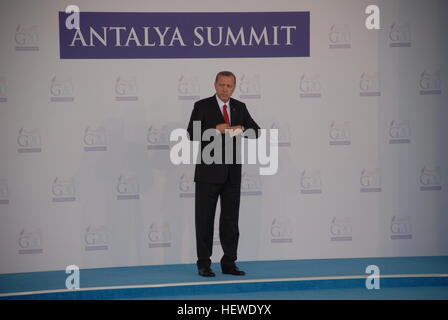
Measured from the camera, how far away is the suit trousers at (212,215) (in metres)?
6.04

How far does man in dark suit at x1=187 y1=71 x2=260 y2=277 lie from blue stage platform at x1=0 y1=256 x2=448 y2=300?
0.23 m

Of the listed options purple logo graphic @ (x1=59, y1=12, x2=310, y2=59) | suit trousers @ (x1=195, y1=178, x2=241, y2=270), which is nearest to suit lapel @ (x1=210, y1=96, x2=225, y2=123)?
suit trousers @ (x1=195, y1=178, x2=241, y2=270)

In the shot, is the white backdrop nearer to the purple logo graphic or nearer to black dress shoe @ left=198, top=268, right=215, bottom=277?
the purple logo graphic

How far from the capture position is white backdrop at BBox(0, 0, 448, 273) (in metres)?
6.54

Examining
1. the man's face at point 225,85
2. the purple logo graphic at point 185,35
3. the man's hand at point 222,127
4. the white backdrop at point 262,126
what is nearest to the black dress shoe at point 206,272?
the white backdrop at point 262,126

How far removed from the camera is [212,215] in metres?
6.09

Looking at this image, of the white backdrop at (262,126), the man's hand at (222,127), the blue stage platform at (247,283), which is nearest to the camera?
the blue stage platform at (247,283)

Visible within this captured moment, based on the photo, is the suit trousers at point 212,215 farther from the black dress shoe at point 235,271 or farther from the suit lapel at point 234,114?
the suit lapel at point 234,114

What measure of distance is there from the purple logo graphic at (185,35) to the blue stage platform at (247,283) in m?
1.95

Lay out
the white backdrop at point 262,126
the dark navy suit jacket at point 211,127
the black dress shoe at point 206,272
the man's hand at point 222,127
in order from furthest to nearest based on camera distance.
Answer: the white backdrop at point 262,126 → the black dress shoe at point 206,272 → the dark navy suit jacket at point 211,127 → the man's hand at point 222,127

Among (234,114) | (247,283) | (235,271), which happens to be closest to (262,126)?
(234,114)
